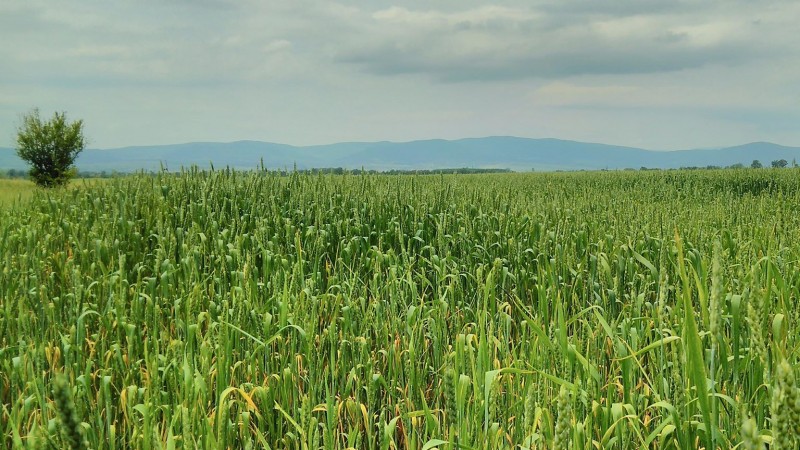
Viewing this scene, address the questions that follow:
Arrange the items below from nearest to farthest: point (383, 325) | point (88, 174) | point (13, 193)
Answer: point (383, 325) < point (13, 193) < point (88, 174)

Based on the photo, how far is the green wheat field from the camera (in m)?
2.51

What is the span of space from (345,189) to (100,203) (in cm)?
395

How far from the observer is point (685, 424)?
2.47 metres

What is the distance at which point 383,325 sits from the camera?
4145mm

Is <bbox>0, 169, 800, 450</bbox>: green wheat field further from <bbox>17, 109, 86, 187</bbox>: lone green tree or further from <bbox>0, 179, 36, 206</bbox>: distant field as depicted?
<bbox>17, 109, 86, 187</bbox>: lone green tree

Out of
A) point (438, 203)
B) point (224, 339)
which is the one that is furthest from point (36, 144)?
point (224, 339)

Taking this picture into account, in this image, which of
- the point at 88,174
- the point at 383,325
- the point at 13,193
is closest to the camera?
the point at 383,325

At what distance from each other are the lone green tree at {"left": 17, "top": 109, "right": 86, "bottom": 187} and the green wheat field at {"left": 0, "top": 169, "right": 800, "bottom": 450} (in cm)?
4636

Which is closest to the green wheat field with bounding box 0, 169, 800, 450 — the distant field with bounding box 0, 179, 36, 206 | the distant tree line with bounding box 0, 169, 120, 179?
the distant tree line with bounding box 0, 169, 120, 179

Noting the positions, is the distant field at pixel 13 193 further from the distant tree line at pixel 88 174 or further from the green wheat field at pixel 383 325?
the distant tree line at pixel 88 174

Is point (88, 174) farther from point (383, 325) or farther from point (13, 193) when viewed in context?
point (383, 325)

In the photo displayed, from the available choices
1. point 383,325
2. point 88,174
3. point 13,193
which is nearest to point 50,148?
point 88,174

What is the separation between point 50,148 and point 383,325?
5740 centimetres

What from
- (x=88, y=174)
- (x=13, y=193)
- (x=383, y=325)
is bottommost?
(x=383, y=325)
